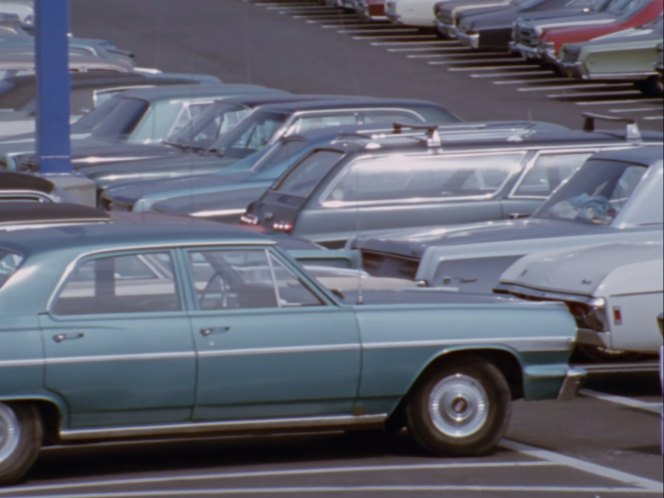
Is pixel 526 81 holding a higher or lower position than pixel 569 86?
higher

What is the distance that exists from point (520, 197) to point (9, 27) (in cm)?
1637

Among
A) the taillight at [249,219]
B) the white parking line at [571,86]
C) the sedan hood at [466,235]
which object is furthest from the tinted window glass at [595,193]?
the white parking line at [571,86]

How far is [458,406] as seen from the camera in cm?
885

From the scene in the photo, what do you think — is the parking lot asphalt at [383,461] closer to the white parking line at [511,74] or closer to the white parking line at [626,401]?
the white parking line at [626,401]

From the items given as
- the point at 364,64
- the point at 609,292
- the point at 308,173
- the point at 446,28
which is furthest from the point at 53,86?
the point at 364,64

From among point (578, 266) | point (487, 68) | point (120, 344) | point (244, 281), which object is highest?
point (244, 281)

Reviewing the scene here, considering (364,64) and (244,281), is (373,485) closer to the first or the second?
(244,281)

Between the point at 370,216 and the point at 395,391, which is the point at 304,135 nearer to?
the point at 370,216

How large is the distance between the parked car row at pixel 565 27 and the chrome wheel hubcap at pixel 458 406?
16.6 ft

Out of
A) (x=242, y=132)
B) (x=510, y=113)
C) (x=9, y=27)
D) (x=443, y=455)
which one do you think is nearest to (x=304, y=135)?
(x=242, y=132)

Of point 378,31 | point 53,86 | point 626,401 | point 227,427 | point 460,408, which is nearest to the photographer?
point 227,427

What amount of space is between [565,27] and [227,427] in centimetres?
827

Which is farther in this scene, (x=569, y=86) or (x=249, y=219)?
(x=569, y=86)

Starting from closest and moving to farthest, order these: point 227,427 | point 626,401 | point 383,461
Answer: point 227,427
point 383,461
point 626,401
